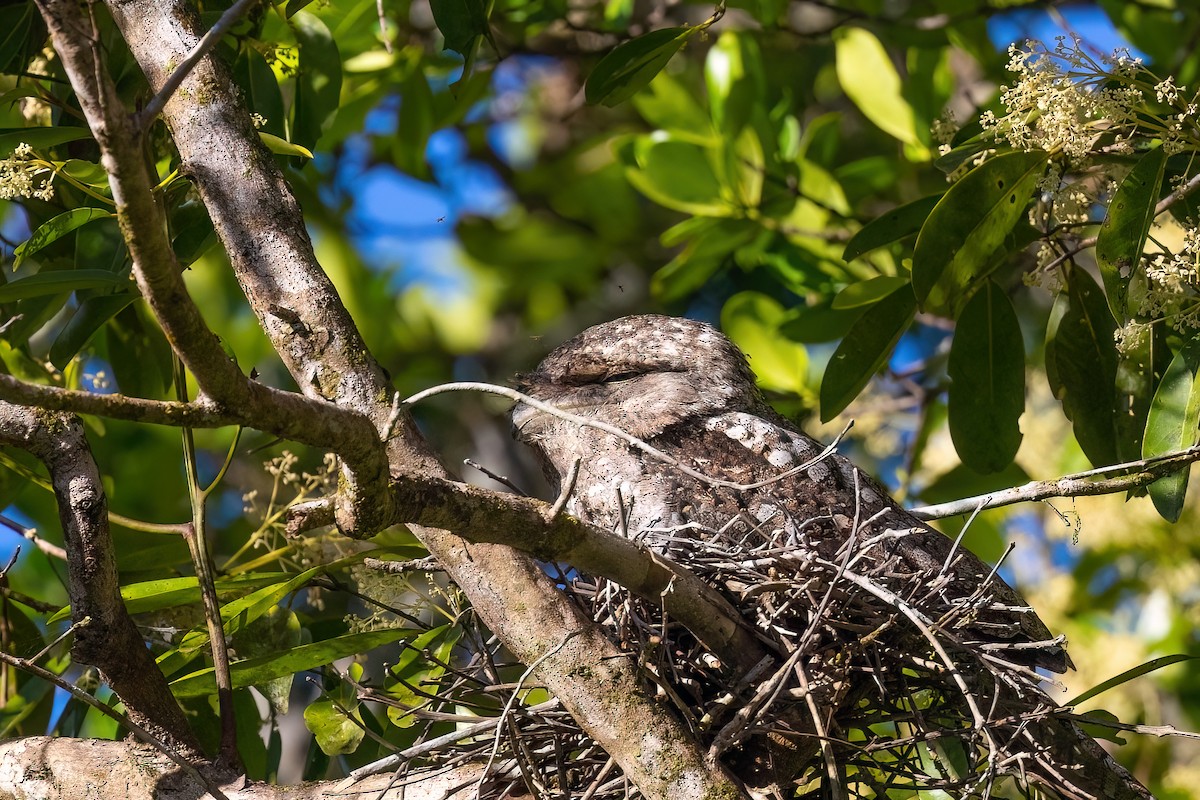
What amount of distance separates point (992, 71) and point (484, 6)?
8.15 feet

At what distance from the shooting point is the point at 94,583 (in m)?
1.77

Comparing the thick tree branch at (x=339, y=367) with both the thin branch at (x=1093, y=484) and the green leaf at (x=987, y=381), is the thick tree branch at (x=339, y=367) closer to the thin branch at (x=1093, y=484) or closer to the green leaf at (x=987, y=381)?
the thin branch at (x=1093, y=484)

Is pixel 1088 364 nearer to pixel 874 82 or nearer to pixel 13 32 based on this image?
pixel 874 82

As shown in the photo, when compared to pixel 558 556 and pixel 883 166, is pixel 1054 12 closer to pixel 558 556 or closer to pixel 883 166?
pixel 883 166

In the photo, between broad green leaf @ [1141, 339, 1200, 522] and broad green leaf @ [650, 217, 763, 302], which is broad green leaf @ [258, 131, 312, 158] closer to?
broad green leaf @ [1141, 339, 1200, 522]

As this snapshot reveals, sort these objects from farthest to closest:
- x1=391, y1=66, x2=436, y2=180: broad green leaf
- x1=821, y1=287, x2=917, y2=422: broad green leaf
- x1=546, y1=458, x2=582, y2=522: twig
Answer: x1=391, y1=66, x2=436, y2=180: broad green leaf → x1=821, y1=287, x2=917, y2=422: broad green leaf → x1=546, y1=458, x2=582, y2=522: twig

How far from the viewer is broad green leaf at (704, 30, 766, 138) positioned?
11.5 ft

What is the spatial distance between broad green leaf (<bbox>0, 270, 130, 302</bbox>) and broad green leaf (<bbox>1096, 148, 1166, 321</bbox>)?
5.42 feet

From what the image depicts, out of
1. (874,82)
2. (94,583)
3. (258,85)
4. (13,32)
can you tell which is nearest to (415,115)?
(258,85)

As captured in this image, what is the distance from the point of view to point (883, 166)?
149 inches

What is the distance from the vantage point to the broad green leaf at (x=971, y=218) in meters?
1.90

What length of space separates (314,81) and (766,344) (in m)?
1.60

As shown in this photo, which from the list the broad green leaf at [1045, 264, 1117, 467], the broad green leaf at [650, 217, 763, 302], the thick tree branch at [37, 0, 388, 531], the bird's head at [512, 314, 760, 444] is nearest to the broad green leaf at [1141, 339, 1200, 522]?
the broad green leaf at [1045, 264, 1117, 467]

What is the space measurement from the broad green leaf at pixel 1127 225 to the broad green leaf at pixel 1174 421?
7.7 inches
